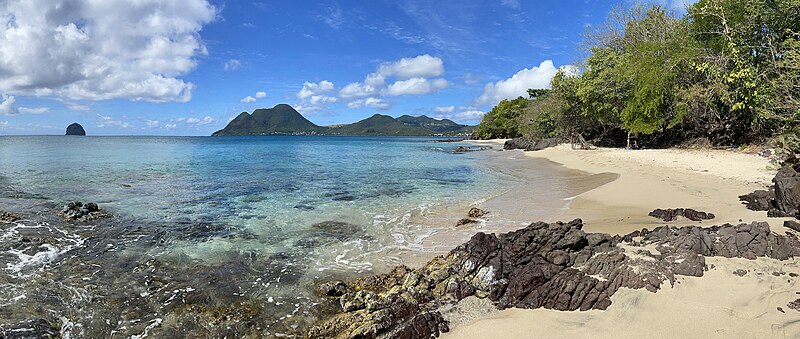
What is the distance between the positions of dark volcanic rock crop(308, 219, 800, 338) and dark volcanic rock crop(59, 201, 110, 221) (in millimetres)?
10928

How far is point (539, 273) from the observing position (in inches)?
248

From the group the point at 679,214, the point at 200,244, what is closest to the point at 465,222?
the point at 679,214

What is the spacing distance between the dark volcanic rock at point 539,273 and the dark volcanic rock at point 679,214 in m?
2.71

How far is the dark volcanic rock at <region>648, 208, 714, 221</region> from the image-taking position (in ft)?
32.0

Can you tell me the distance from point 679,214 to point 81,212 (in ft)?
60.3

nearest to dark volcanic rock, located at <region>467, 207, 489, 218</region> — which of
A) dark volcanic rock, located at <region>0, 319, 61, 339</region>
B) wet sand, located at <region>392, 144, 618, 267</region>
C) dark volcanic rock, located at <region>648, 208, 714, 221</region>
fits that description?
wet sand, located at <region>392, 144, 618, 267</region>

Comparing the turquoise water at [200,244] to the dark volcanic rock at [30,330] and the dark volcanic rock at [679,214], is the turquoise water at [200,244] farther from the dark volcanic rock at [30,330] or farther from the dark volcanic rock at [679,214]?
the dark volcanic rock at [679,214]

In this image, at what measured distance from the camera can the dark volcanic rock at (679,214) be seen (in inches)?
384

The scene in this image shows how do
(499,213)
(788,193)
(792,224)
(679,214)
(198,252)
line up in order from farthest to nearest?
1. (499,213)
2. (679,214)
3. (198,252)
4. (788,193)
5. (792,224)

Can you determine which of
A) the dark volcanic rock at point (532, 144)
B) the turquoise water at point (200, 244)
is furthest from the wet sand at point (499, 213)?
the dark volcanic rock at point (532, 144)

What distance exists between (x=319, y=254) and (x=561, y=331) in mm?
6078

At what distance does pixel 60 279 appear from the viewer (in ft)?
26.0

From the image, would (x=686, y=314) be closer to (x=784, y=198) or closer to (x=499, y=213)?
(x=784, y=198)

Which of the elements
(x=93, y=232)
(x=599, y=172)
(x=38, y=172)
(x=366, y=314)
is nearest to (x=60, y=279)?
(x=93, y=232)
